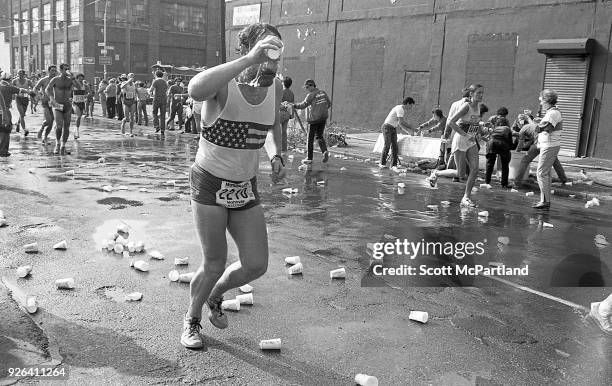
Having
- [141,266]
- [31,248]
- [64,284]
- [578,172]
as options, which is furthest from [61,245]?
[578,172]

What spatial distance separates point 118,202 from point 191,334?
5199mm

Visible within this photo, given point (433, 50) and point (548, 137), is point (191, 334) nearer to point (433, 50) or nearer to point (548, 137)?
point (548, 137)

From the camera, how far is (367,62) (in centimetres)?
2444

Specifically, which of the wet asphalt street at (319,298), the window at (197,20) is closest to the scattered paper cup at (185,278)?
the wet asphalt street at (319,298)

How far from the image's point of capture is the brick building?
53.4 metres

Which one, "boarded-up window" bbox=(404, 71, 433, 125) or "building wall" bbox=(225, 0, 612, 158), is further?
"boarded-up window" bbox=(404, 71, 433, 125)

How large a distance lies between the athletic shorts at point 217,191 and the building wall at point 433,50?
1623cm

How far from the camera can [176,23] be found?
57750mm

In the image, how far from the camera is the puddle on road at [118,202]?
8.32 m

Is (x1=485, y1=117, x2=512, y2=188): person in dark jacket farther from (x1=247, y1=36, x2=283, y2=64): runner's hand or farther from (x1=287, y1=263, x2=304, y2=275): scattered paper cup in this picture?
(x1=247, y1=36, x2=283, y2=64): runner's hand

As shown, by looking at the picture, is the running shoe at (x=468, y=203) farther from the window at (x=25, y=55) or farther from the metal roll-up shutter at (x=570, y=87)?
the window at (x=25, y=55)

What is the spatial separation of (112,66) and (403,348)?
5478cm

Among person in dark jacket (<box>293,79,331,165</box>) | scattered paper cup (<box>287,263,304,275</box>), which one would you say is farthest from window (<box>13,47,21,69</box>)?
scattered paper cup (<box>287,263,304,275</box>)

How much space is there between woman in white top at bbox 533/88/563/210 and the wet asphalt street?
0.60 meters
